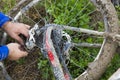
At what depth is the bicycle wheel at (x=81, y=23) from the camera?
2.65 meters

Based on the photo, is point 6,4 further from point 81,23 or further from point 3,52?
point 3,52

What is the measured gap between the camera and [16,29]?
115 inches

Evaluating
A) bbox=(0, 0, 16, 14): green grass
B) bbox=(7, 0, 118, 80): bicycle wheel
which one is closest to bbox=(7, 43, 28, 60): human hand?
bbox=(7, 0, 118, 80): bicycle wheel

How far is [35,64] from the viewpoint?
3.50m

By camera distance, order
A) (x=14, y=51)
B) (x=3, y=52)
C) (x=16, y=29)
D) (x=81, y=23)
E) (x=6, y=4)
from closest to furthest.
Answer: (x=3, y=52), (x=14, y=51), (x=16, y=29), (x=81, y=23), (x=6, y=4)

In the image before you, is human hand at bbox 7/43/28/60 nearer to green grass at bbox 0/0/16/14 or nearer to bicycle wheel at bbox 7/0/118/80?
bicycle wheel at bbox 7/0/118/80

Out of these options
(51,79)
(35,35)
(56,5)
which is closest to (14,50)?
(35,35)

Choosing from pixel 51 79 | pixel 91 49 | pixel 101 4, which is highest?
pixel 101 4

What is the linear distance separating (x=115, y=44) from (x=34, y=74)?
1.17 metres

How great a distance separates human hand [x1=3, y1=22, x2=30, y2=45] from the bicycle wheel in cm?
16

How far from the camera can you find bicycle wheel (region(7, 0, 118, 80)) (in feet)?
8.70

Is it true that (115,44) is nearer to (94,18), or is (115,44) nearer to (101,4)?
(101,4)

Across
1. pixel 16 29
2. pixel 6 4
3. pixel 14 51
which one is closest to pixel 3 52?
pixel 14 51

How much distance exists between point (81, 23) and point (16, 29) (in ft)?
2.87
